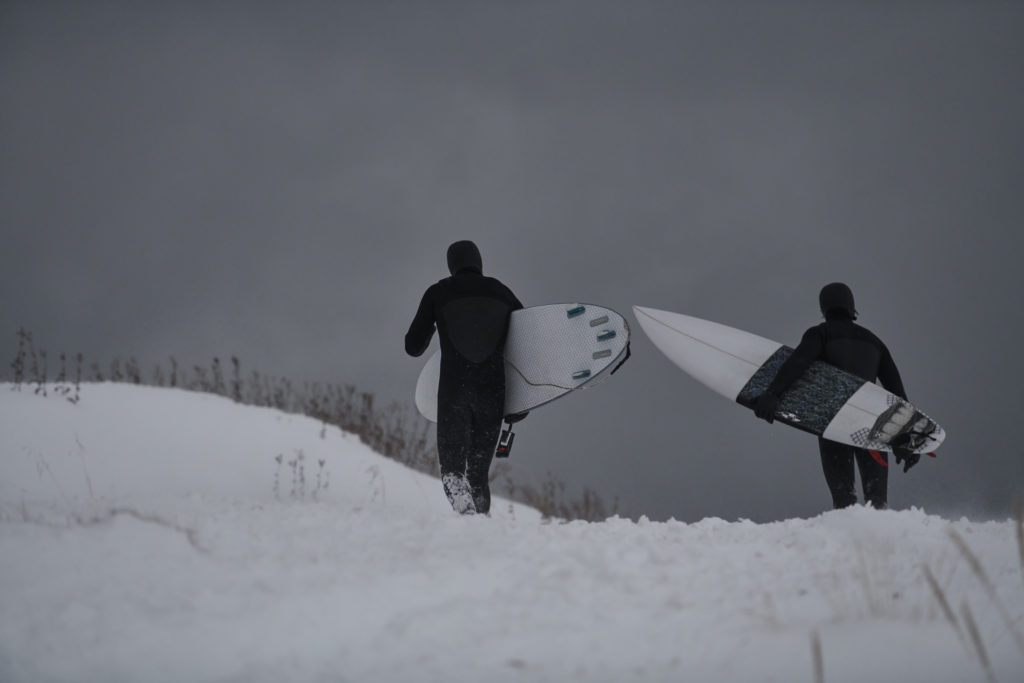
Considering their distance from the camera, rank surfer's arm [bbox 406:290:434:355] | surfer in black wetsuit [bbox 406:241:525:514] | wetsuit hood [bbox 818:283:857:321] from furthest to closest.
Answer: wetsuit hood [bbox 818:283:857:321], surfer's arm [bbox 406:290:434:355], surfer in black wetsuit [bbox 406:241:525:514]

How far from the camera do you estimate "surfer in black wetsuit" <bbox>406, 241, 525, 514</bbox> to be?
4945mm

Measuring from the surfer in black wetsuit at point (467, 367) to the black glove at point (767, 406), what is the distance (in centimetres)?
172

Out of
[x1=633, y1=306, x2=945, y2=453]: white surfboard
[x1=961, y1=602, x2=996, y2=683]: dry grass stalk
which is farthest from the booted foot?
[x1=961, y1=602, x2=996, y2=683]: dry grass stalk

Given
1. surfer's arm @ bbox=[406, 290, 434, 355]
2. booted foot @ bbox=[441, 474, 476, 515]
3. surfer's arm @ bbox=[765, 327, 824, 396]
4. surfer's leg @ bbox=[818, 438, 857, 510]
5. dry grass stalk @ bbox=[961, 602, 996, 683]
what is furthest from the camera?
surfer's arm @ bbox=[765, 327, 824, 396]

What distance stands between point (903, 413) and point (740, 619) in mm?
4025

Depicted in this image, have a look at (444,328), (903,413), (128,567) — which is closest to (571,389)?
(444,328)

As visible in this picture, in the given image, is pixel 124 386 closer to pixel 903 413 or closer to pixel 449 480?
pixel 449 480

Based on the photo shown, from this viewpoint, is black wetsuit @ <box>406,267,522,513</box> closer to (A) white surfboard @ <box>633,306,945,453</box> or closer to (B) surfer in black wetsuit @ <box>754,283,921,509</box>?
(A) white surfboard @ <box>633,306,945,453</box>

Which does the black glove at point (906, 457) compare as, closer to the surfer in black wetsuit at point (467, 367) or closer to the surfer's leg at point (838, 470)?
the surfer's leg at point (838, 470)

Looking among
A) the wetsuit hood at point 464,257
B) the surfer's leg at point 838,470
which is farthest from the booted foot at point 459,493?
the surfer's leg at point 838,470

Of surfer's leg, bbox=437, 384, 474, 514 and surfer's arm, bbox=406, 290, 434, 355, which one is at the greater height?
surfer's arm, bbox=406, 290, 434, 355

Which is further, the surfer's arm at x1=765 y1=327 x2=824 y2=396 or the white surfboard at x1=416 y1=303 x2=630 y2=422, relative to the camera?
the surfer's arm at x1=765 y1=327 x2=824 y2=396

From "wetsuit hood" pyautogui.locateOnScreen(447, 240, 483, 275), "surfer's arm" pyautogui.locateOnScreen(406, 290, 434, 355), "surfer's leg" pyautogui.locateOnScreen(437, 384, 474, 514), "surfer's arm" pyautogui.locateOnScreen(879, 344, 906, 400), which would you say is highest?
"wetsuit hood" pyautogui.locateOnScreen(447, 240, 483, 275)

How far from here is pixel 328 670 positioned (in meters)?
2.05
